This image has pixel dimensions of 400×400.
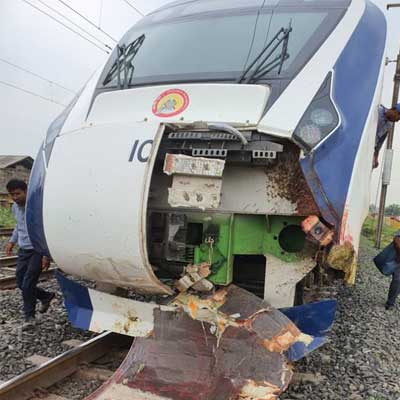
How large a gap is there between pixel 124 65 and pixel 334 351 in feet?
9.90

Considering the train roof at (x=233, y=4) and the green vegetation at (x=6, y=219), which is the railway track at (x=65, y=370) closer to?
the train roof at (x=233, y=4)

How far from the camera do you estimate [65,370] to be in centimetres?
343

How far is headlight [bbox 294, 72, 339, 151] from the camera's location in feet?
9.73

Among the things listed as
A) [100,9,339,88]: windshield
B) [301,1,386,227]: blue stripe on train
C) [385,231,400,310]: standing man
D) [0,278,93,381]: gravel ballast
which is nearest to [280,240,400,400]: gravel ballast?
[385,231,400,310]: standing man

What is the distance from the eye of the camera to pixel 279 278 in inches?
128

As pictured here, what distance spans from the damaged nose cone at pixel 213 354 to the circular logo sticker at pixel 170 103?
1.21m

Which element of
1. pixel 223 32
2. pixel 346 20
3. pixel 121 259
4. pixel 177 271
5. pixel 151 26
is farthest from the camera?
pixel 151 26

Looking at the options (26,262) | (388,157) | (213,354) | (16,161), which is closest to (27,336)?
(26,262)

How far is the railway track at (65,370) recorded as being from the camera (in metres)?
3.00

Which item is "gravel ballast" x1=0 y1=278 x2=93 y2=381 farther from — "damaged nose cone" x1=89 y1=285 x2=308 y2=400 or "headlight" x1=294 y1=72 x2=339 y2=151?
"headlight" x1=294 y1=72 x2=339 y2=151

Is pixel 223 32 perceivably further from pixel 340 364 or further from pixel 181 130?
pixel 340 364

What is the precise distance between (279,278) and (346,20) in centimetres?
197

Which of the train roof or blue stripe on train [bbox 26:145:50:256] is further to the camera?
the train roof

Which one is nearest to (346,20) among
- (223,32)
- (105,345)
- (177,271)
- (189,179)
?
(223,32)
